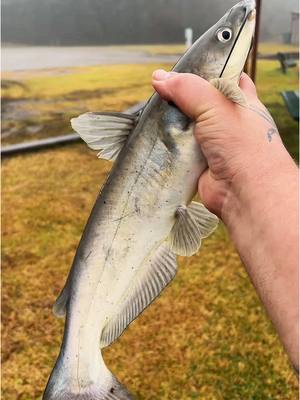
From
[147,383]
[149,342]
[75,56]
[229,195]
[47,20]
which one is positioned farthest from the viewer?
[75,56]

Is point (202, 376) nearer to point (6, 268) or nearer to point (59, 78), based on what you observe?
point (6, 268)

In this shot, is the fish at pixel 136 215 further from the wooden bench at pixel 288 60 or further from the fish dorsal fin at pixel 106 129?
the wooden bench at pixel 288 60

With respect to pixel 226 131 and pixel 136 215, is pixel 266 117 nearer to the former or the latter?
pixel 226 131

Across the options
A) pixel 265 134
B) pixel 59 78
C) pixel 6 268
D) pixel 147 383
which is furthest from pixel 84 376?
pixel 59 78

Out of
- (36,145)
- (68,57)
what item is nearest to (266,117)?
(36,145)

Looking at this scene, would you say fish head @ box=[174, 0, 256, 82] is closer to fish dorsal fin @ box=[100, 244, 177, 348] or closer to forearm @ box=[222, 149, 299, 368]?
forearm @ box=[222, 149, 299, 368]
